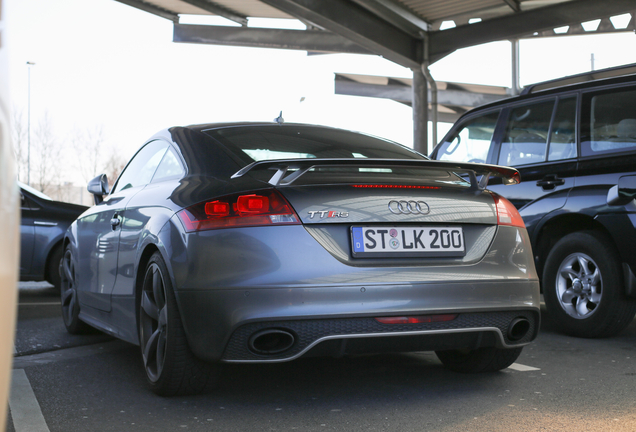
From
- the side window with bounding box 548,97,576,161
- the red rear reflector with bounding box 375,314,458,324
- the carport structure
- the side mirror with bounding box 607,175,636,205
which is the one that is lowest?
the red rear reflector with bounding box 375,314,458,324

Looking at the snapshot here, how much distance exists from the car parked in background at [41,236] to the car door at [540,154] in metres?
4.72

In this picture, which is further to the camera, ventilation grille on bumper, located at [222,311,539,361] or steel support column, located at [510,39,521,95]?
steel support column, located at [510,39,521,95]

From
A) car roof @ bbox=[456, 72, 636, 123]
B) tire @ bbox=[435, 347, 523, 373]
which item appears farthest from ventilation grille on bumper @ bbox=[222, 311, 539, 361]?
car roof @ bbox=[456, 72, 636, 123]

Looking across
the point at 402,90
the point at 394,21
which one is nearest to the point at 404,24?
the point at 394,21

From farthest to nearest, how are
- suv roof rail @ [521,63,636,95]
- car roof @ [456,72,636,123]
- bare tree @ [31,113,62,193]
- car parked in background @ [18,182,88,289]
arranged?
bare tree @ [31,113,62,193]
car parked in background @ [18,182,88,289]
suv roof rail @ [521,63,636,95]
car roof @ [456,72,636,123]

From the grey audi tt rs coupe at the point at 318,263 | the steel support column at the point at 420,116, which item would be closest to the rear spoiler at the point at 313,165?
the grey audi tt rs coupe at the point at 318,263

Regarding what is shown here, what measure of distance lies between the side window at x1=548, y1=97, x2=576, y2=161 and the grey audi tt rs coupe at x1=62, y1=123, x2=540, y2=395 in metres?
1.98

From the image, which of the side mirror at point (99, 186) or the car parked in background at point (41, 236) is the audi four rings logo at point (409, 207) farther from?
the car parked in background at point (41, 236)

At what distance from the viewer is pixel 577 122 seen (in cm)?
524

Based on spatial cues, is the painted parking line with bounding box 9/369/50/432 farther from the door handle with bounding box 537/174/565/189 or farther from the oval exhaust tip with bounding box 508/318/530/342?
the door handle with bounding box 537/174/565/189

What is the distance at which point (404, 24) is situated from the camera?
14.6m

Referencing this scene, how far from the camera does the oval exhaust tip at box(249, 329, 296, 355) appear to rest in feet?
9.54

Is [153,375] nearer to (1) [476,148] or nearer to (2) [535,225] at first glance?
(2) [535,225]

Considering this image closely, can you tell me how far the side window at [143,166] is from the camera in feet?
13.8
